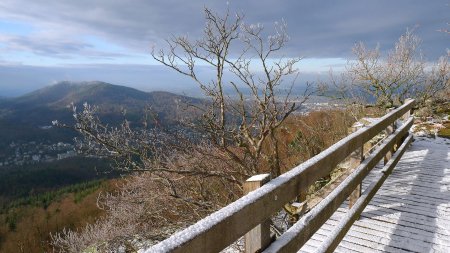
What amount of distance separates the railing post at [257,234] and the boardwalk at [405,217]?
197cm

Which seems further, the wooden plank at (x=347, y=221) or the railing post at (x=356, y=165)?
the railing post at (x=356, y=165)

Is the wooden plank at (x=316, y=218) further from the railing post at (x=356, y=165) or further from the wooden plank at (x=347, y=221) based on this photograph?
the wooden plank at (x=347, y=221)

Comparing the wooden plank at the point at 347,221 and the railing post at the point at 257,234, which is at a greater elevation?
the railing post at the point at 257,234

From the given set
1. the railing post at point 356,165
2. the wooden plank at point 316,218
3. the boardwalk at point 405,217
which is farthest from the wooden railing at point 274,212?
the boardwalk at point 405,217

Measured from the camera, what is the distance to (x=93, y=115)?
9328 millimetres

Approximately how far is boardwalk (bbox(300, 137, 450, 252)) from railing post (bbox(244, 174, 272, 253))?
197 cm

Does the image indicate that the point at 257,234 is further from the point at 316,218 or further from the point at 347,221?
the point at 347,221

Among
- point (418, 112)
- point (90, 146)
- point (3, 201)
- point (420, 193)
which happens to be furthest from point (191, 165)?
point (3, 201)

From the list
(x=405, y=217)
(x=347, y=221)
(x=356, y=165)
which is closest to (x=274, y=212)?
(x=347, y=221)

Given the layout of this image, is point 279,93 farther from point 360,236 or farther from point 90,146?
point 360,236

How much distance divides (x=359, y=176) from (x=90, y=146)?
6575 millimetres

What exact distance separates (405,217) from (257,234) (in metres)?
3.44

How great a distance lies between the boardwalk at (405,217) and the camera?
4.08 metres

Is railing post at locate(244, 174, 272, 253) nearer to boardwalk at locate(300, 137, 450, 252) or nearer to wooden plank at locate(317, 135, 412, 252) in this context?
wooden plank at locate(317, 135, 412, 252)
